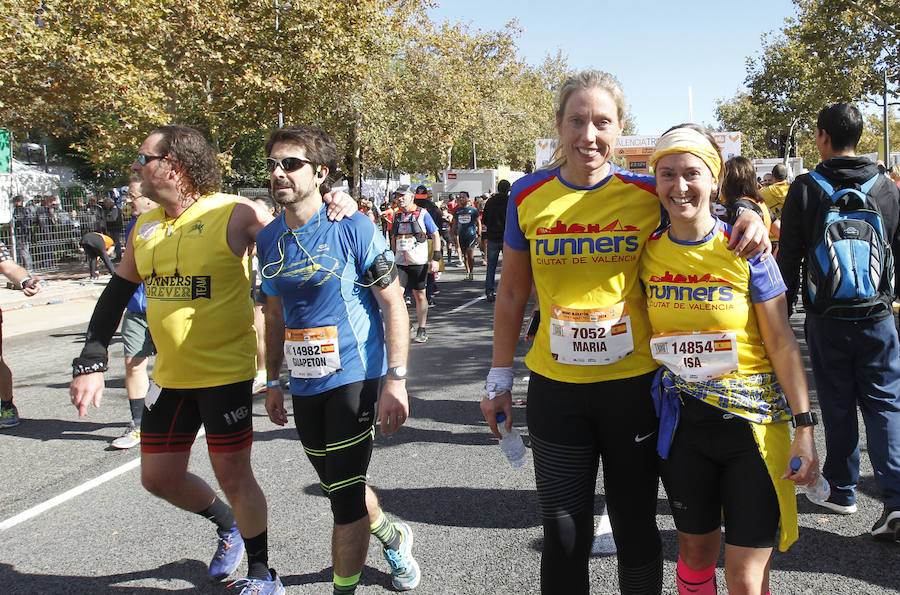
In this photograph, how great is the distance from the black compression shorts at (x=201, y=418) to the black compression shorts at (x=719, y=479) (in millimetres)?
1778

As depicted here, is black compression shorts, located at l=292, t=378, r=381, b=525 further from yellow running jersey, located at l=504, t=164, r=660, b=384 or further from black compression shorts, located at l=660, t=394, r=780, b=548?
black compression shorts, located at l=660, t=394, r=780, b=548

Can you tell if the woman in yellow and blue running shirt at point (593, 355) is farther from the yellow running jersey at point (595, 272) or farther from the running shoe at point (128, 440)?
the running shoe at point (128, 440)

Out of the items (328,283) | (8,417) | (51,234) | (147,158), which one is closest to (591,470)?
(328,283)

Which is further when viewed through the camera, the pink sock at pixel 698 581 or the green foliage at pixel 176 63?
the green foliage at pixel 176 63

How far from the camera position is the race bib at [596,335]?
2.31m

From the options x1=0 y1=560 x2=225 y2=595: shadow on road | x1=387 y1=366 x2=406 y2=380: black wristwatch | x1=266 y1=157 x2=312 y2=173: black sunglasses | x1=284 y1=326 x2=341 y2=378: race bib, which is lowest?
x1=0 y1=560 x2=225 y2=595: shadow on road

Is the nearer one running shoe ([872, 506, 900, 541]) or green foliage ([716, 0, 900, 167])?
running shoe ([872, 506, 900, 541])

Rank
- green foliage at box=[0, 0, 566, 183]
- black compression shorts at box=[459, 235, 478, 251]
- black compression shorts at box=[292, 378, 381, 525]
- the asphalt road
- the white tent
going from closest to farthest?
black compression shorts at box=[292, 378, 381, 525], the asphalt road, green foliage at box=[0, 0, 566, 183], black compression shorts at box=[459, 235, 478, 251], the white tent

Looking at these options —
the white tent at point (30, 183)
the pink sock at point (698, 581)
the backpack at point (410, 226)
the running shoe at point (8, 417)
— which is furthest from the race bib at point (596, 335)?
the white tent at point (30, 183)

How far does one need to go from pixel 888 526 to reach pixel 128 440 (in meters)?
5.00

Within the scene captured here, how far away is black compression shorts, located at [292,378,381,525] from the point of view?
2.78 m

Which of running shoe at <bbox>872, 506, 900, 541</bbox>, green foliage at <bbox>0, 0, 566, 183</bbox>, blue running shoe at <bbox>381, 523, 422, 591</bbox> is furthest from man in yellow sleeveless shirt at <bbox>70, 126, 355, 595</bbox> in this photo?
green foliage at <bbox>0, 0, 566, 183</bbox>

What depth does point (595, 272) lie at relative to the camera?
236 centimetres

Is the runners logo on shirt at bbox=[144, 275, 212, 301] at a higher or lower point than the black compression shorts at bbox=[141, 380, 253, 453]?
higher
